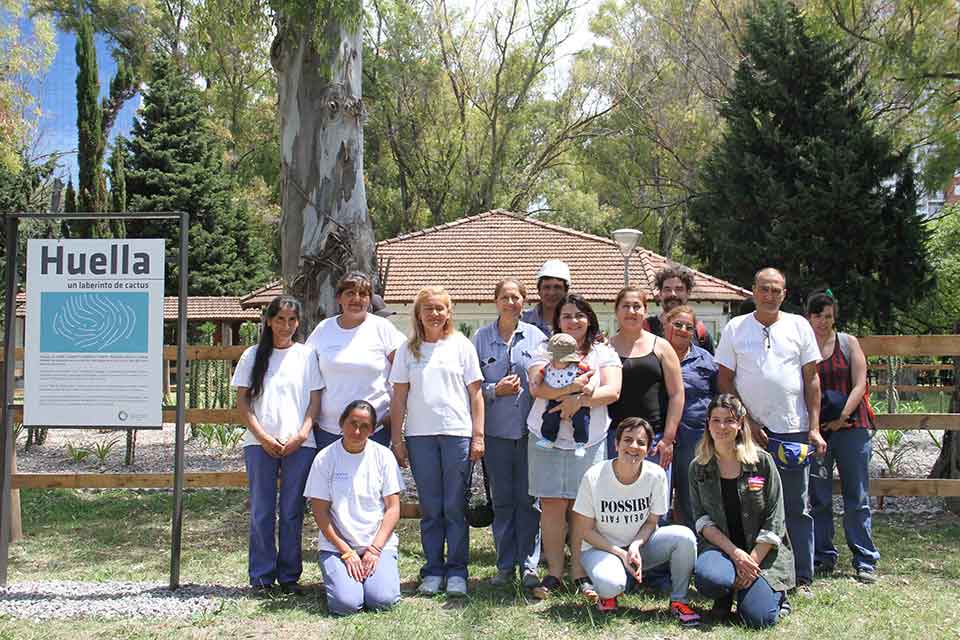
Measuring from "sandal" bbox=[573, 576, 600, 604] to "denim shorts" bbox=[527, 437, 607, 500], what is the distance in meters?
0.42

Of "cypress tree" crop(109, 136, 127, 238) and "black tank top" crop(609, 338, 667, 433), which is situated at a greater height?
"cypress tree" crop(109, 136, 127, 238)

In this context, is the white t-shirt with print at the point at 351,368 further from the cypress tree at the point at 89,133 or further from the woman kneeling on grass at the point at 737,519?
the cypress tree at the point at 89,133

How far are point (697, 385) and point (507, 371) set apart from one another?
108 centimetres

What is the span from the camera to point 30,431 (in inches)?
464

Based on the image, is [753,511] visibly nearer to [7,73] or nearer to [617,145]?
[7,73]

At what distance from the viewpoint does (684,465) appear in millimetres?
4984

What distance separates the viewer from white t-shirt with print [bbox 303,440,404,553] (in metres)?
4.59

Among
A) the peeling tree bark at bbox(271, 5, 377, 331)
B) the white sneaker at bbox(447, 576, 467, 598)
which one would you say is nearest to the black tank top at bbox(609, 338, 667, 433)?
the white sneaker at bbox(447, 576, 467, 598)

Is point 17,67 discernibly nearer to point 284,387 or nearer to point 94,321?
point 94,321

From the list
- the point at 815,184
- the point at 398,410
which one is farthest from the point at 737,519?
the point at 815,184

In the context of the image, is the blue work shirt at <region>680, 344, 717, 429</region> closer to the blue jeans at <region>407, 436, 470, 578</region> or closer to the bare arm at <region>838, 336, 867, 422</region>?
the bare arm at <region>838, 336, 867, 422</region>

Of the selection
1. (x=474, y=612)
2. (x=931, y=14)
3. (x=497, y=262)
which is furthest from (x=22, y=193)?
(x=474, y=612)

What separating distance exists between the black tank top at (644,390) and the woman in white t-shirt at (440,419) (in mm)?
796

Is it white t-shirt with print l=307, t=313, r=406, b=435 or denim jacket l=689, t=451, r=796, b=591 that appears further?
white t-shirt with print l=307, t=313, r=406, b=435
